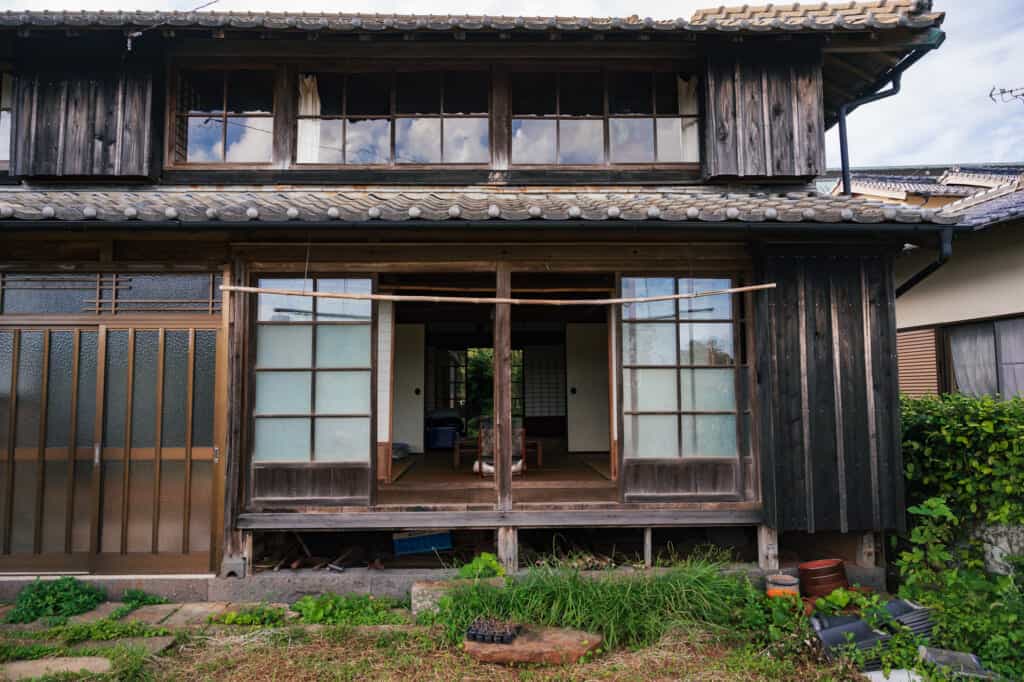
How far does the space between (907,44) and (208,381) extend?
7.95 metres

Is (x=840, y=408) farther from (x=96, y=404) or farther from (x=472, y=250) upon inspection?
(x=96, y=404)

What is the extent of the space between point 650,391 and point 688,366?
447mm

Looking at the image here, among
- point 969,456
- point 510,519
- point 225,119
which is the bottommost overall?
point 510,519

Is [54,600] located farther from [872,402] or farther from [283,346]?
[872,402]

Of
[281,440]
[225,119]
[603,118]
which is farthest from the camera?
[603,118]

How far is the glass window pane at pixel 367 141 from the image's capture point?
22.3 feet

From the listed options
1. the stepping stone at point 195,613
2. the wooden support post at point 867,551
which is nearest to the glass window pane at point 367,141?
the stepping stone at point 195,613

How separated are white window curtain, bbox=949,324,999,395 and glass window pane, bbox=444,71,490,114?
24.7 ft

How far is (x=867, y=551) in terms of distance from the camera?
5.67 meters

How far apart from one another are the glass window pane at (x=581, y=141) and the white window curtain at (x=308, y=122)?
2783 millimetres

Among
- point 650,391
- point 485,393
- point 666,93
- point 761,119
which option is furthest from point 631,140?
point 485,393

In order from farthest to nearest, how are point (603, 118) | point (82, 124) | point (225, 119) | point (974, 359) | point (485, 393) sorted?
point (485, 393) → point (974, 359) → point (603, 118) → point (225, 119) → point (82, 124)

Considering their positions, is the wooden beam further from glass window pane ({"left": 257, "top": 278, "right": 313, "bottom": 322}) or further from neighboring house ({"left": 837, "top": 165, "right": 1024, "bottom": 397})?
neighboring house ({"left": 837, "top": 165, "right": 1024, "bottom": 397})

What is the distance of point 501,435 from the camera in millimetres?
5781
